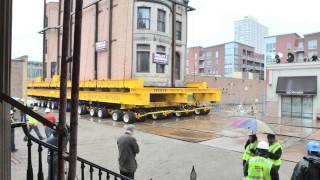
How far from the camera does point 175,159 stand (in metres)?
11.6

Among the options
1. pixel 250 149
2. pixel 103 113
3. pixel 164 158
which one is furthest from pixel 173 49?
pixel 250 149

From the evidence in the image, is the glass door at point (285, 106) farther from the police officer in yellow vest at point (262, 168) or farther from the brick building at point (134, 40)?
the police officer in yellow vest at point (262, 168)

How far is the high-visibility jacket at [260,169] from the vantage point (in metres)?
5.52

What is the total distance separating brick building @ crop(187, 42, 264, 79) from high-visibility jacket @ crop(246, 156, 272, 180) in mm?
103959

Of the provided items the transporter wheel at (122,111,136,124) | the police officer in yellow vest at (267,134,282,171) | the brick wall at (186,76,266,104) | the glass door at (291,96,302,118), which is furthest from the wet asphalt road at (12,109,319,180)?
the brick wall at (186,76,266,104)

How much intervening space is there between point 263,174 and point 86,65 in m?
27.2

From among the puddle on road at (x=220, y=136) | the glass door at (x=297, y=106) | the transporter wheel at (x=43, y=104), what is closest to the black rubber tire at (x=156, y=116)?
the puddle on road at (x=220, y=136)

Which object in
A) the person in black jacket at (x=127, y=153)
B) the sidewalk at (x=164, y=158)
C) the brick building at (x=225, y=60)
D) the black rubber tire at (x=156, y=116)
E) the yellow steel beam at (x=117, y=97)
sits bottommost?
the sidewalk at (x=164, y=158)

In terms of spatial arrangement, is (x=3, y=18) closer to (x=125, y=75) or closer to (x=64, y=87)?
(x=64, y=87)

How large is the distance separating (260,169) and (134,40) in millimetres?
20898

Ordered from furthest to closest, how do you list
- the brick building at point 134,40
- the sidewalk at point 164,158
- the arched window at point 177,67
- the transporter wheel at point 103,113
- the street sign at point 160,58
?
the arched window at point 177,67
the street sign at point 160,58
the brick building at point 134,40
the transporter wheel at point 103,113
the sidewalk at point 164,158

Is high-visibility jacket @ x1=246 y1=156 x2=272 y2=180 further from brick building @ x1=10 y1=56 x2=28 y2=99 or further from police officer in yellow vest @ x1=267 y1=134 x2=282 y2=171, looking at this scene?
brick building @ x1=10 y1=56 x2=28 y2=99

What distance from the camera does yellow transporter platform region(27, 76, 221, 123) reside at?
862 inches

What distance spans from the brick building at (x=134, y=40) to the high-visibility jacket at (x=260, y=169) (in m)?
20.0
